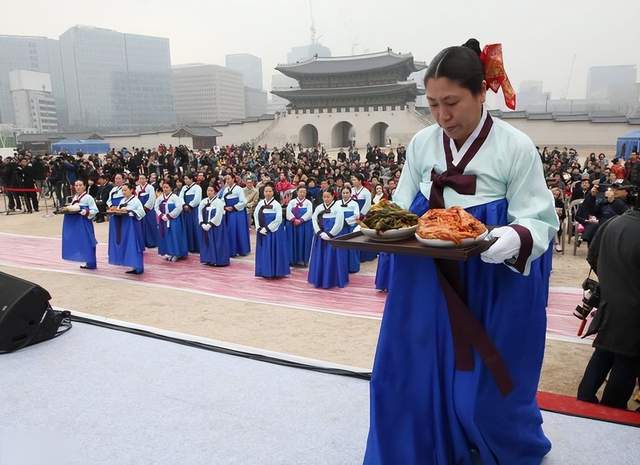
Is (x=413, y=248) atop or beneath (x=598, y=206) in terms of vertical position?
atop

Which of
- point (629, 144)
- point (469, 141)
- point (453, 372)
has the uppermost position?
point (629, 144)

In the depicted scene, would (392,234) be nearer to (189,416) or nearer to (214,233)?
(189,416)

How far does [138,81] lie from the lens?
8294 cm

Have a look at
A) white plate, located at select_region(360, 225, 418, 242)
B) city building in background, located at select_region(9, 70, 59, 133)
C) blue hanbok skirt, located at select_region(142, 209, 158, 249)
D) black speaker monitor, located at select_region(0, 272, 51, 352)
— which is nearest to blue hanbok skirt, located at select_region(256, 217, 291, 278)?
blue hanbok skirt, located at select_region(142, 209, 158, 249)

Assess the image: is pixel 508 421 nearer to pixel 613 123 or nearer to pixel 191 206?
pixel 191 206

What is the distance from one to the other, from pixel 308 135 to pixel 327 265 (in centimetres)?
4044

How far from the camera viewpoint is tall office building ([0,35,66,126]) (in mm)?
89812

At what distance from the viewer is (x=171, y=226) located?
27.0 ft

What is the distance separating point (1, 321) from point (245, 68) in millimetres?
183405

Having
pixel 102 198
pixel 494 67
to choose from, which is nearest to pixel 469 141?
pixel 494 67

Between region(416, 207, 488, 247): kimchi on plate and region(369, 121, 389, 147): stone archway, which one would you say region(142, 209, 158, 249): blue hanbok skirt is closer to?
region(416, 207, 488, 247): kimchi on plate

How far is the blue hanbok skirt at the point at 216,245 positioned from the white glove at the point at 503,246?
687 cm

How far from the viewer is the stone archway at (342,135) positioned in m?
44.5

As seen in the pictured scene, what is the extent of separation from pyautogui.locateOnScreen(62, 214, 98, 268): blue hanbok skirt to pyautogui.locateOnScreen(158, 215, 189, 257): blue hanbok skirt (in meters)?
1.24
